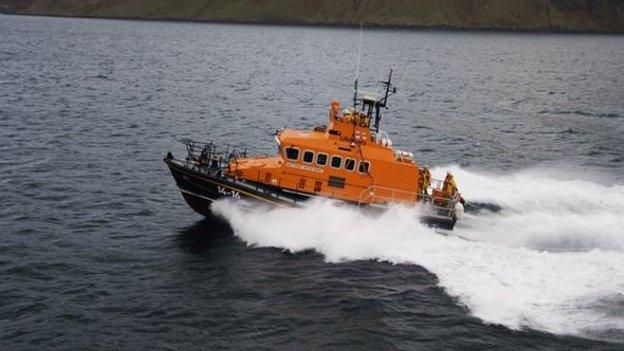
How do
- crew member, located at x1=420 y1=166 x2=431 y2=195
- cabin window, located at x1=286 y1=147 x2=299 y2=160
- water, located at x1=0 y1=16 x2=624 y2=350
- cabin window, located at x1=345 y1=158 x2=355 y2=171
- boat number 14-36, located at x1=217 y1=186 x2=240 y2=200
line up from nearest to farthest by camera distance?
water, located at x1=0 y1=16 x2=624 y2=350
cabin window, located at x1=286 y1=147 x2=299 y2=160
cabin window, located at x1=345 y1=158 x2=355 y2=171
boat number 14-36, located at x1=217 y1=186 x2=240 y2=200
crew member, located at x1=420 y1=166 x2=431 y2=195

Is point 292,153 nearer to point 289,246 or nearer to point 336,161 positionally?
point 336,161

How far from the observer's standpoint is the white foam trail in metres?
21.0

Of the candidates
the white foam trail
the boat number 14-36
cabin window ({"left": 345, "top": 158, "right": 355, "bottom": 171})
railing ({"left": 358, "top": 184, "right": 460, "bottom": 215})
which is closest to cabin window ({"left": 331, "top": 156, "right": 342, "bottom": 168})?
cabin window ({"left": 345, "top": 158, "right": 355, "bottom": 171})

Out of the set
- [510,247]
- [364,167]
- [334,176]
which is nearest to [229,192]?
[334,176]

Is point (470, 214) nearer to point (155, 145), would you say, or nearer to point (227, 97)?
point (155, 145)

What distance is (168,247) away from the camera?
85.2 feet

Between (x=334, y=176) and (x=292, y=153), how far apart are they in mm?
2140

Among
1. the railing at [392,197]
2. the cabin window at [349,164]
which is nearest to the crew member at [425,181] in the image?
the railing at [392,197]

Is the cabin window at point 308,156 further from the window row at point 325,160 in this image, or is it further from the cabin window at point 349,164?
the cabin window at point 349,164

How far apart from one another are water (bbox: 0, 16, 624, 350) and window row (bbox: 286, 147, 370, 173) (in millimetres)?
2050

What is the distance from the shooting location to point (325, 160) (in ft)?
88.9

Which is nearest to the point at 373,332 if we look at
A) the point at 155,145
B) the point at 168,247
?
the point at 168,247

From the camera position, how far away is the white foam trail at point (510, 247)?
68.9 ft

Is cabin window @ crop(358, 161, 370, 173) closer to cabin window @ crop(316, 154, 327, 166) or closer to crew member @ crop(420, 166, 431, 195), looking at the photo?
cabin window @ crop(316, 154, 327, 166)
